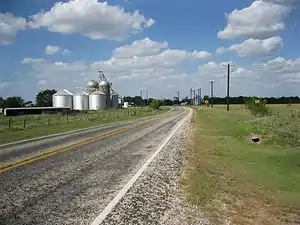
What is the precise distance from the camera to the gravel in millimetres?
6156

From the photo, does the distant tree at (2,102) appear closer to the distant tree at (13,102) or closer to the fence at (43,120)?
the distant tree at (13,102)

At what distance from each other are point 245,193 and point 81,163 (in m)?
5.17

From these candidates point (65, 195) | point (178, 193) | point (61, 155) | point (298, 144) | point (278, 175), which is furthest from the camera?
point (298, 144)

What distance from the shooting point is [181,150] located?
16.1 m

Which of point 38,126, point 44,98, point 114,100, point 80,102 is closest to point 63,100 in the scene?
point 80,102

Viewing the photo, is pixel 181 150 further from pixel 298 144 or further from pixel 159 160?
pixel 298 144

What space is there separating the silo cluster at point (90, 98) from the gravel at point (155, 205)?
97340 mm

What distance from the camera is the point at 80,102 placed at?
357 ft

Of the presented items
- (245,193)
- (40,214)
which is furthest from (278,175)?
(40,214)

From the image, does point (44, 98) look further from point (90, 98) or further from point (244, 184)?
point (244, 184)

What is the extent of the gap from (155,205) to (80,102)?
10362 centimetres

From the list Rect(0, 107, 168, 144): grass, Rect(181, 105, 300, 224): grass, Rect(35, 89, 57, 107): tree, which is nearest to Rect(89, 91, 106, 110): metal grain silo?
Rect(35, 89, 57, 107): tree

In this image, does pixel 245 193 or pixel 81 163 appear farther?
pixel 81 163

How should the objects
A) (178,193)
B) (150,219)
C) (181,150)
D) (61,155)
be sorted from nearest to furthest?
(150,219)
(178,193)
(61,155)
(181,150)
